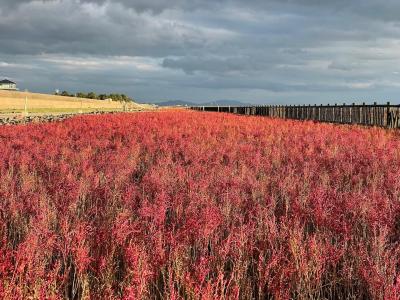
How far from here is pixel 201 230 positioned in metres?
4.72

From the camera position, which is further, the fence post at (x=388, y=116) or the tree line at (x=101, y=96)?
the tree line at (x=101, y=96)

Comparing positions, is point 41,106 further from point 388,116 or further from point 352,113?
point 388,116

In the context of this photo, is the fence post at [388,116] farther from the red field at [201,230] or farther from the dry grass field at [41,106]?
the dry grass field at [41,106]

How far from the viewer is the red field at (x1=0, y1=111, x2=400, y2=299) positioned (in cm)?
371

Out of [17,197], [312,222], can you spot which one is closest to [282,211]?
[312,222]

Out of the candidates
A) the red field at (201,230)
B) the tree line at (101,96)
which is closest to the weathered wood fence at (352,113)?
the red field at (201,230)

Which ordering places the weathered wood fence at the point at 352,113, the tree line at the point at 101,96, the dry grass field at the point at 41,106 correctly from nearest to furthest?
the weathered wood fence at the point at 352,113 → the dry grass field at the point at 41,106 → the tree line at the point at 101,96

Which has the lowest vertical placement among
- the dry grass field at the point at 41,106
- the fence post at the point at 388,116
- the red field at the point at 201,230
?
the red field at the point at 201,230

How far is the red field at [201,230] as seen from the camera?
3.71m

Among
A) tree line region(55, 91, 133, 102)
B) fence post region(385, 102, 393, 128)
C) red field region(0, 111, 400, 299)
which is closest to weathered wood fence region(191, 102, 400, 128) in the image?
fence post region(385, 102, 393, 128)

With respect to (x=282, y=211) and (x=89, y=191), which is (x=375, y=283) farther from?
(x=89, y=191)

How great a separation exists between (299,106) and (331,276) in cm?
4209

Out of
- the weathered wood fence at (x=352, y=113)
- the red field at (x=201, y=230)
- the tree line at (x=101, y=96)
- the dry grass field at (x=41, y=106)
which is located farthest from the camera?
the tree line at (x=101, y=96)

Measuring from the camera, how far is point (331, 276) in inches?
169
